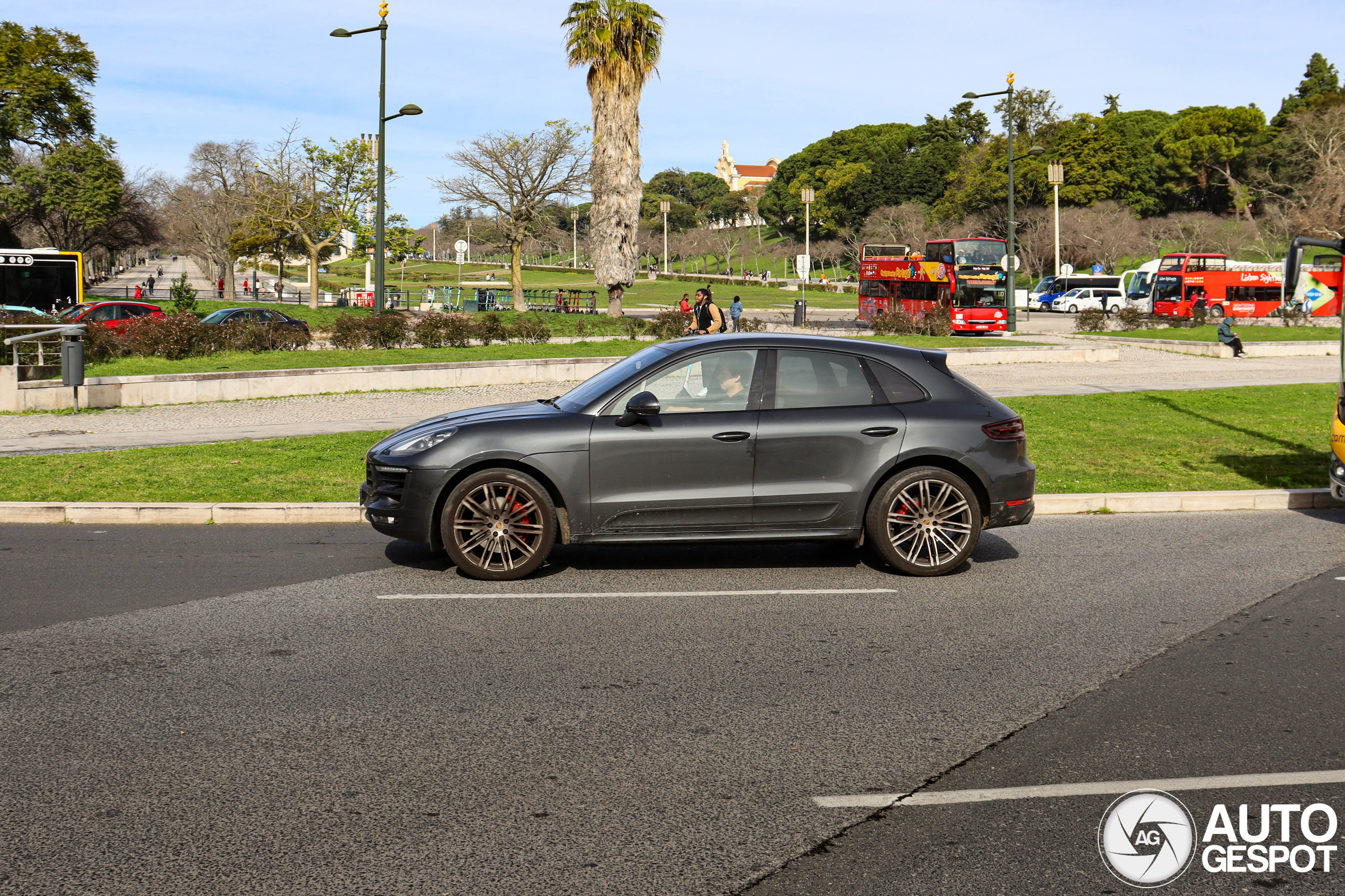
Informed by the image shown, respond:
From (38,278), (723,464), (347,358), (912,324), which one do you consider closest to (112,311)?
(38,278)

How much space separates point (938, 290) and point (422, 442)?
36865 millimetres

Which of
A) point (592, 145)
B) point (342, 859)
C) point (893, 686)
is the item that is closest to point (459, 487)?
point (893, 686)

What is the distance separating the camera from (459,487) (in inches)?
295

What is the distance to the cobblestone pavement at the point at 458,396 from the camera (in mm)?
16609

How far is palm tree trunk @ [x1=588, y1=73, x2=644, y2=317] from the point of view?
41219 millimetres

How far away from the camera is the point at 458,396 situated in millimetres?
20406

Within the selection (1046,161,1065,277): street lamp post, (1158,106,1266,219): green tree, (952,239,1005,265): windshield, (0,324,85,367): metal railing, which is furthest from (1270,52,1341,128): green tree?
(0,324,85,367): metal railing

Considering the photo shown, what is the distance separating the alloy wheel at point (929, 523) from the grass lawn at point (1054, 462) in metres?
3.39

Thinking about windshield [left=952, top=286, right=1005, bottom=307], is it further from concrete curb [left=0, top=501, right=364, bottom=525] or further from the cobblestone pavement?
concrete curb [left=0, top=501, right=364, bottom=525]

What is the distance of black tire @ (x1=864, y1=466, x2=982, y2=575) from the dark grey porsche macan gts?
10 millimetres

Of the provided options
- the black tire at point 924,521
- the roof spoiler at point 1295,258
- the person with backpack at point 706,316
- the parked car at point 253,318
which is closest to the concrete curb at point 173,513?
the black tire at point 924,521

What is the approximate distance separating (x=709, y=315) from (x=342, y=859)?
60.4ft

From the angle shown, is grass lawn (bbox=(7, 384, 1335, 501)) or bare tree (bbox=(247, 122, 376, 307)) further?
bare tree (bbox=(247, 122, 376, 307))

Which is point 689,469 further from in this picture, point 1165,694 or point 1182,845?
point 1182,845
